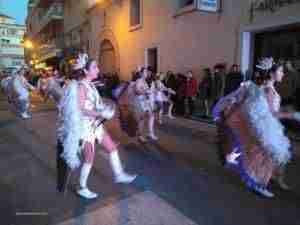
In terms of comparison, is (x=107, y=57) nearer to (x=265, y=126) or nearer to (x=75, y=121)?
(x=75, y=121)

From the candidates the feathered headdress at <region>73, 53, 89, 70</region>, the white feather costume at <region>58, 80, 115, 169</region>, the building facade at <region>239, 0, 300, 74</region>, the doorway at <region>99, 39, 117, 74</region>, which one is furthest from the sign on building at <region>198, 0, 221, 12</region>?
the doorway at <region>99, 39, 117, 74</region>

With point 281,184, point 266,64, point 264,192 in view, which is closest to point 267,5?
point 266,64

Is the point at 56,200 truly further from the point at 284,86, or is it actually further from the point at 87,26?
the point at 87,26

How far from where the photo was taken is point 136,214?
11.3 feet

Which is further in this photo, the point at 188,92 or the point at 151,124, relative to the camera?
the point at 188,92

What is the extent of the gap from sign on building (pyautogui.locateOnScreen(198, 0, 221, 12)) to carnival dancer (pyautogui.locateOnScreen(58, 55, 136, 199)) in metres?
8.31

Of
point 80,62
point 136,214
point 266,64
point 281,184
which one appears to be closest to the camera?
point 136,214

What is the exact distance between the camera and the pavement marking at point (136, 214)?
3260 millimetres

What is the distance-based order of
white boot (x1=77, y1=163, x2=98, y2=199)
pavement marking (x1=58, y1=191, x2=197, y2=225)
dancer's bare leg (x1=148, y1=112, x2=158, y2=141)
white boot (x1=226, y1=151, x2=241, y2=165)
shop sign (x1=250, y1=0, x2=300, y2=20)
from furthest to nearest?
shop sign (x1=250, y1=0, x2=300, y2=20), dancer's bare leg (x1=148, y1=112, x2=158, y2=141), white boot (x1=226, y1=151, x2=241, y2=165), white boot (x1=77, y1=163, x2=98, y2=199), pavement marking (x1=58, y1=191, x2=197, y2=225)

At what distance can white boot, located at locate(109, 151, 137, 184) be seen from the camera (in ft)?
13.1

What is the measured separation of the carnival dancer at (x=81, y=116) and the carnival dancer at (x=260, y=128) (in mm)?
1650

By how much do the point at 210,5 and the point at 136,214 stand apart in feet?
31.0

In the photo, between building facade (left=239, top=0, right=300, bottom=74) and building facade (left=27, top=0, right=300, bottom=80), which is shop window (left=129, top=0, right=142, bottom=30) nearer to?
building facade (left=27, top=0, right=300, bottom=80)

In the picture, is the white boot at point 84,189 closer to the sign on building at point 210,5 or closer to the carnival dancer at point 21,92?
the carnival dancer at point 21,92
